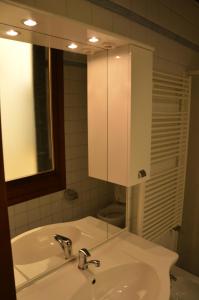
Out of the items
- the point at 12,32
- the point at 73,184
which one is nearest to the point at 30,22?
the point at 12,32

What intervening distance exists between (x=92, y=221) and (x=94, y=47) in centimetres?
101

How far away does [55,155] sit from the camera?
1211 millimetres

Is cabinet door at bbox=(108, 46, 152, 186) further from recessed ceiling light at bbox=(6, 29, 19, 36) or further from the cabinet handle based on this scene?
recessed ceiling light at bbox=(6, 29, 19, 36)

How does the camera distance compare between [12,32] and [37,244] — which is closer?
[12,32]

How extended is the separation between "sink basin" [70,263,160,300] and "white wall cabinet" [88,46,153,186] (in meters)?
0.48

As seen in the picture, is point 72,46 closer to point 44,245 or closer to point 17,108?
point 17,108

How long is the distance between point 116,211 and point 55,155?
2.09ft

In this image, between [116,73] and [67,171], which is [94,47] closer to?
[116,73]

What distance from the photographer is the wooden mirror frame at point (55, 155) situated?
1.11 m

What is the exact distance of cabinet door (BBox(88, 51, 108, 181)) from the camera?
135 cm

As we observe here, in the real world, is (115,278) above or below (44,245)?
below

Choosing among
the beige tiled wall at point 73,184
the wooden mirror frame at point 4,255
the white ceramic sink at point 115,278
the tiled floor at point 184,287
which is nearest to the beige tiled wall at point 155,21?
the beige tiled wall at point 73,184

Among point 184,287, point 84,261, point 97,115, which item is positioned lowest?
point 184,287

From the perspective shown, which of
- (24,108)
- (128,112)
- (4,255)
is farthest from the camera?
(128,112)
